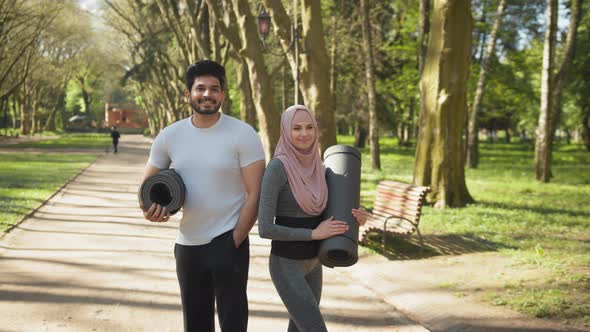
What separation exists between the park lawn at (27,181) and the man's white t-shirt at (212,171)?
7522mm

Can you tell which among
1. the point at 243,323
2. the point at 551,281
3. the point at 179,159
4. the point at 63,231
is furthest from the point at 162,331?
the point at 63,231

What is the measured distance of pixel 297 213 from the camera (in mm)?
3703

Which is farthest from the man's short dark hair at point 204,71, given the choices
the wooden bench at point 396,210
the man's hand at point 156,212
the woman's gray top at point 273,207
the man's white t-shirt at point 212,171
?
the wooden bench at point 396,210

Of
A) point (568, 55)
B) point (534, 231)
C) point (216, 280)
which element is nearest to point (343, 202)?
point (216, 280)

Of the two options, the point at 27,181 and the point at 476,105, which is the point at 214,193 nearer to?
the point at 27,181

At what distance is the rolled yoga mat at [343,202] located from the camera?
11.8 feet

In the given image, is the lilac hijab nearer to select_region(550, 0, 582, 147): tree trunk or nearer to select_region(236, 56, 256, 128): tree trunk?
select_region(550, 0, 582, 147): tree trunk

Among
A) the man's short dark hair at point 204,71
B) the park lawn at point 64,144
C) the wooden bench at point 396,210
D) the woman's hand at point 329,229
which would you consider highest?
the man's short dark hair at point 204,71

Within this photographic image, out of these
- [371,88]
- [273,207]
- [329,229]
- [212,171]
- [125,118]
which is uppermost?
[371,88]

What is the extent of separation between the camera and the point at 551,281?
285 inches

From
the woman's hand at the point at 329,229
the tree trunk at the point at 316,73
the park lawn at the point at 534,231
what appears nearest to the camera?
the woman's hand at the point at 329,229

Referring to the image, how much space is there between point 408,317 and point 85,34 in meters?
50.4

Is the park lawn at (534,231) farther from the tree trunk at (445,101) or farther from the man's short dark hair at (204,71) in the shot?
the man's short dark hair at (204,71)

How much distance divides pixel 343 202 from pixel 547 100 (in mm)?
17685
